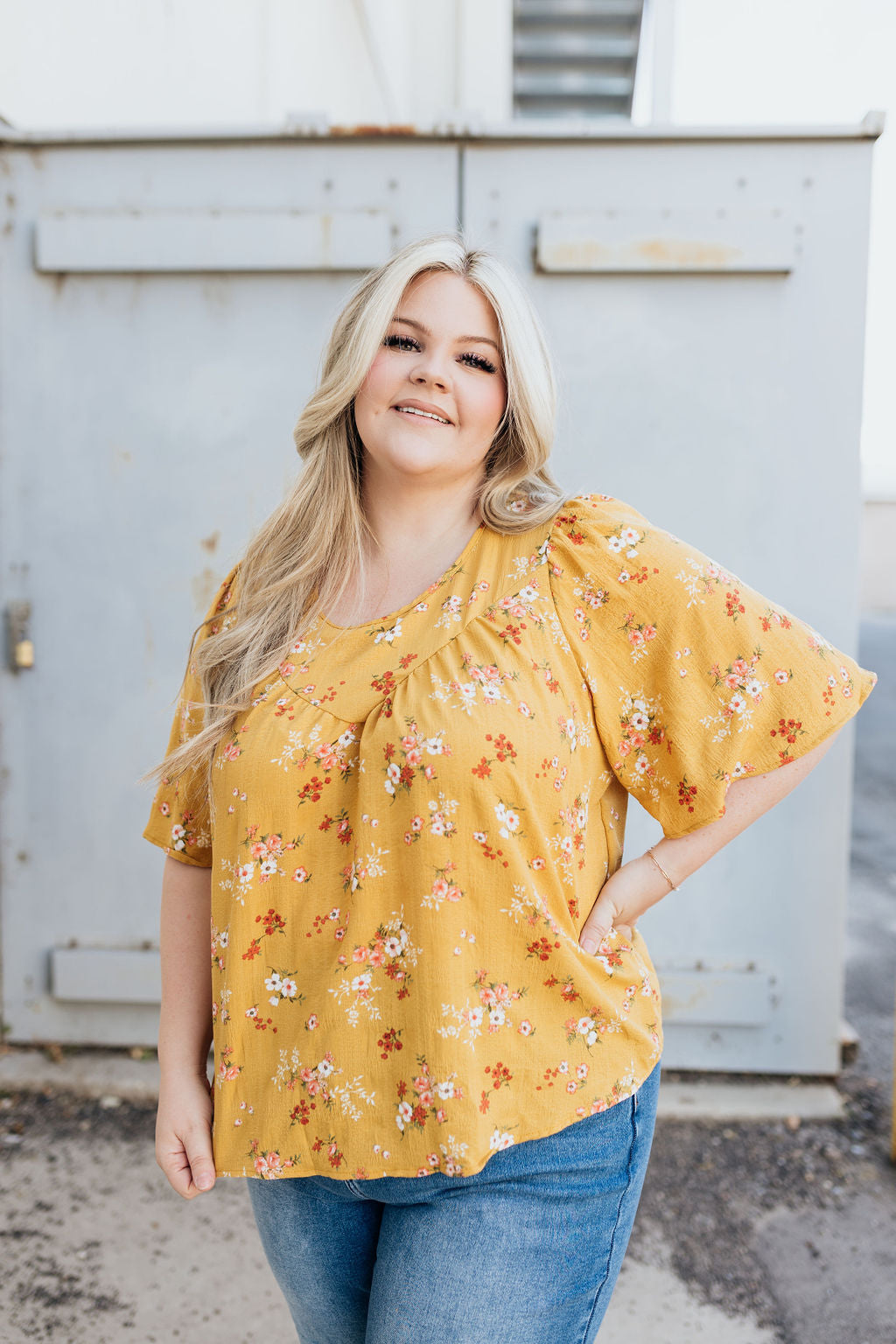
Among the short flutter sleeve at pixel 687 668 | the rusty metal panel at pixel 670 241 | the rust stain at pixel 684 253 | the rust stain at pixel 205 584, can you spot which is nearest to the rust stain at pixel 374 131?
the rusty metal panel at pixel 670 241

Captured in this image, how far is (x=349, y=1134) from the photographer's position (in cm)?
115

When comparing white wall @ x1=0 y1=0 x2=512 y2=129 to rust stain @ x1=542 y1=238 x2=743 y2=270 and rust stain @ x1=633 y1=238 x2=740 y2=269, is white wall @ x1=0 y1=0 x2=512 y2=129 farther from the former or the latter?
rust stain @ x1=633 y1=238 x2=740 y2=269

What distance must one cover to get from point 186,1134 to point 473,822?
25.1 inches

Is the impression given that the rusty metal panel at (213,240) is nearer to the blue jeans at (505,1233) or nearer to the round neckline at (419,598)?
the round neckline at (419,598)

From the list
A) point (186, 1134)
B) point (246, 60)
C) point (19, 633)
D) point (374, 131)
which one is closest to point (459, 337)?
point (186, 1134)

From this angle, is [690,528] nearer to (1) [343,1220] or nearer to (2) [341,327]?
(2) [341,327]

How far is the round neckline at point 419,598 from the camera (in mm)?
1317

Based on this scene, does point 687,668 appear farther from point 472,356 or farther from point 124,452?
point 124,452

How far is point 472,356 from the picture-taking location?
140 cm

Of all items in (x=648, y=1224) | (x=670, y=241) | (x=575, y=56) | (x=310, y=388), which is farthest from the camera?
(x=575, y=56)

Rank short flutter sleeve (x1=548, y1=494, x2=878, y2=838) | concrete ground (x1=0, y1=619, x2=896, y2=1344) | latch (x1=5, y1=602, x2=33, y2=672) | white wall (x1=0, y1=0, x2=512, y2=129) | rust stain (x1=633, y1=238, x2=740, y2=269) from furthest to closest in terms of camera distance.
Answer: latch (x1=5, y1=602, x2=33, y2=672) → white wall (x1=0, y1=0, x2=512, y2=129) → rust stain (x1=633, y1=238, x2=740, y2=269) → concrete ground (x1=0, y1=619, x2=896, y2=1344) → short flutter sleeve (x1=548, y1=494, x2=878, y2=838)

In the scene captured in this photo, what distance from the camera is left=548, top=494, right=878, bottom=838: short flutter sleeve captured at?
48.3 inches

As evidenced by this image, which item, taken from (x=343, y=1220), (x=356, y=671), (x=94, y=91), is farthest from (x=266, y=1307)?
(x=94, y=91)

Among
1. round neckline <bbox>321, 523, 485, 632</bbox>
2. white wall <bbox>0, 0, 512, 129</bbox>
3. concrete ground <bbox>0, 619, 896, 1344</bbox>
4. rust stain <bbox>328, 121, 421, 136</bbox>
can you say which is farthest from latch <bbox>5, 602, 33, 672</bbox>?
round neckline <bbox>321, 523, 485, 632</bbox>
